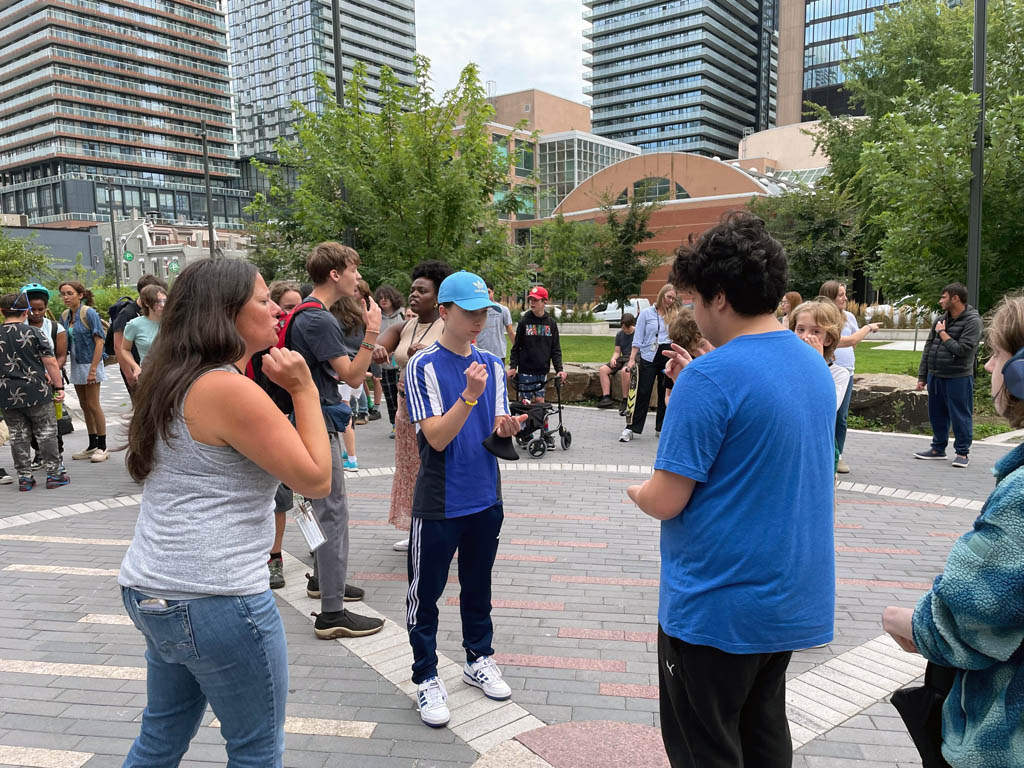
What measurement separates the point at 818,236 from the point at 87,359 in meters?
26.9

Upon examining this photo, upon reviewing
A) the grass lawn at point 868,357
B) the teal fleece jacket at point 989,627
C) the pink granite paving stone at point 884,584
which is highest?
the teal fleece jacket at point 989,627

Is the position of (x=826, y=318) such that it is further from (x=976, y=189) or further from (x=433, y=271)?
(x=976, y=189)

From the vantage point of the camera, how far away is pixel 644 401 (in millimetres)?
10039

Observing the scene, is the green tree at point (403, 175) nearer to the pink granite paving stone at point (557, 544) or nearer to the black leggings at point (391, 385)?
the black leggings at point (391, 385)

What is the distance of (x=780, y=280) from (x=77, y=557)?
5685mm

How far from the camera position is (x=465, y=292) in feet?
10.5

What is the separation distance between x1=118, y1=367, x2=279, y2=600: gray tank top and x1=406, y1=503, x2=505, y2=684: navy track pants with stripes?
123 cm

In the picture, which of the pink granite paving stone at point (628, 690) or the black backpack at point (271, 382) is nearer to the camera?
the pink granite paving stone at point (628, 690)

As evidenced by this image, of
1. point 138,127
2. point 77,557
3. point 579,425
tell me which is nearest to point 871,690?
point 77,557

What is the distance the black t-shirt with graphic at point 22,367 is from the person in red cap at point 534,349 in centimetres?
522

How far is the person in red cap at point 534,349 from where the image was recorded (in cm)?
948

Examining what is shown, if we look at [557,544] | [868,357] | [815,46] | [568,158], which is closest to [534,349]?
[557,544]

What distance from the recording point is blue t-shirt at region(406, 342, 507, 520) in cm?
314

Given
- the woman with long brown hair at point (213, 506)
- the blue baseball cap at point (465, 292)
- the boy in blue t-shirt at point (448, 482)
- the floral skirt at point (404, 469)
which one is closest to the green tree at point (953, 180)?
the floral skirt at point (404, 469)
